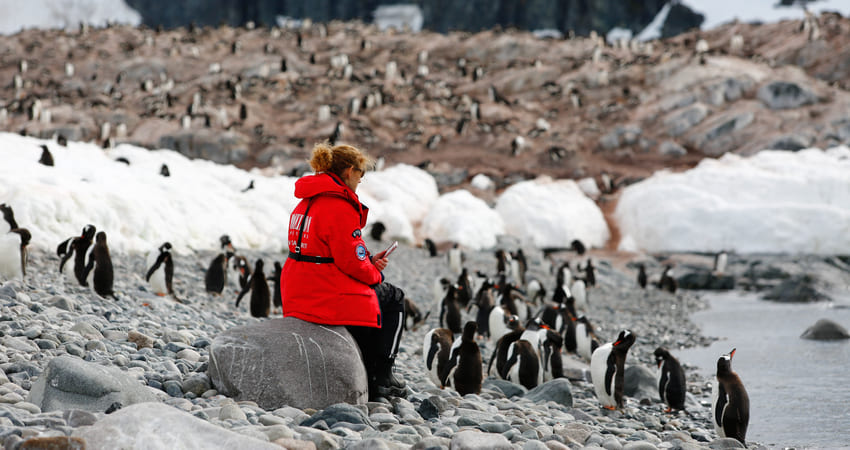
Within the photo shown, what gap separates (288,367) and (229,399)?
37 centimetres

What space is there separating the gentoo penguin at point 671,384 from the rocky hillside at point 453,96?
19.7 meters

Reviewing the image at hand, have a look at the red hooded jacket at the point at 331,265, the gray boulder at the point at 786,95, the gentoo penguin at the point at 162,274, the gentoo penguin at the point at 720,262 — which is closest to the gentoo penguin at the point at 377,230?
the gentoo penguin at the point at 720,262

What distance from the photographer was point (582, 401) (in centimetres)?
737

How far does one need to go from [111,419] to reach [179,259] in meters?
10.1

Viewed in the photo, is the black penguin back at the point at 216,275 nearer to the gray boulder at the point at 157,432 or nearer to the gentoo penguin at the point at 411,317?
the gentoo penguin at the point at 411,317

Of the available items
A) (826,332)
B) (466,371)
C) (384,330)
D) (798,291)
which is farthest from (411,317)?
(798,291)

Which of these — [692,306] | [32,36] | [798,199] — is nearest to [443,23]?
[32,36]

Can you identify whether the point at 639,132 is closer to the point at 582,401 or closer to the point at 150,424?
the point at 582,401

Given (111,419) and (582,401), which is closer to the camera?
(111,419)

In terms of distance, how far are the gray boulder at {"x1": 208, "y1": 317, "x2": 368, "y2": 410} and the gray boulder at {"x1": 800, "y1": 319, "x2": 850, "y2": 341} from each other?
10280mm

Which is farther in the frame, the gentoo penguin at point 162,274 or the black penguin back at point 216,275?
the black penguin back at point 216,275

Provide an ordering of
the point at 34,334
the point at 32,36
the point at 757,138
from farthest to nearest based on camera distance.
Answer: the point at 32,36 → the point at 757,138 → the point at 34,334

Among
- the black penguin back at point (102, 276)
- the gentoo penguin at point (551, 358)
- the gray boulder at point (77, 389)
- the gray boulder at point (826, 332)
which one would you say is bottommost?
the gray boulder at point (826, 332)

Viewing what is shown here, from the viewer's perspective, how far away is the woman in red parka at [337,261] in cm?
409
